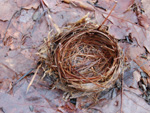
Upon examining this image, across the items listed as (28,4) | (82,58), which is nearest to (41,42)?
(28,4)

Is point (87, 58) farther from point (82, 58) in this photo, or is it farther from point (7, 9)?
point (7, 9)

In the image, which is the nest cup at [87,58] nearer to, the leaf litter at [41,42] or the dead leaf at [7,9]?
the leaf litter at [41,42]

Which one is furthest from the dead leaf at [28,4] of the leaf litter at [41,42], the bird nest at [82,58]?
the bird nest at [82,58]

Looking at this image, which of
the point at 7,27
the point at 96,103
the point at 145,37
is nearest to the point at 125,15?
the point at 145,37

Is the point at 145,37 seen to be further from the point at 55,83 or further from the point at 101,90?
the point at 55,83

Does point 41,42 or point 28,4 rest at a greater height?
point 28,4

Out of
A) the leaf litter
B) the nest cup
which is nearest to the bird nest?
the nest cup
